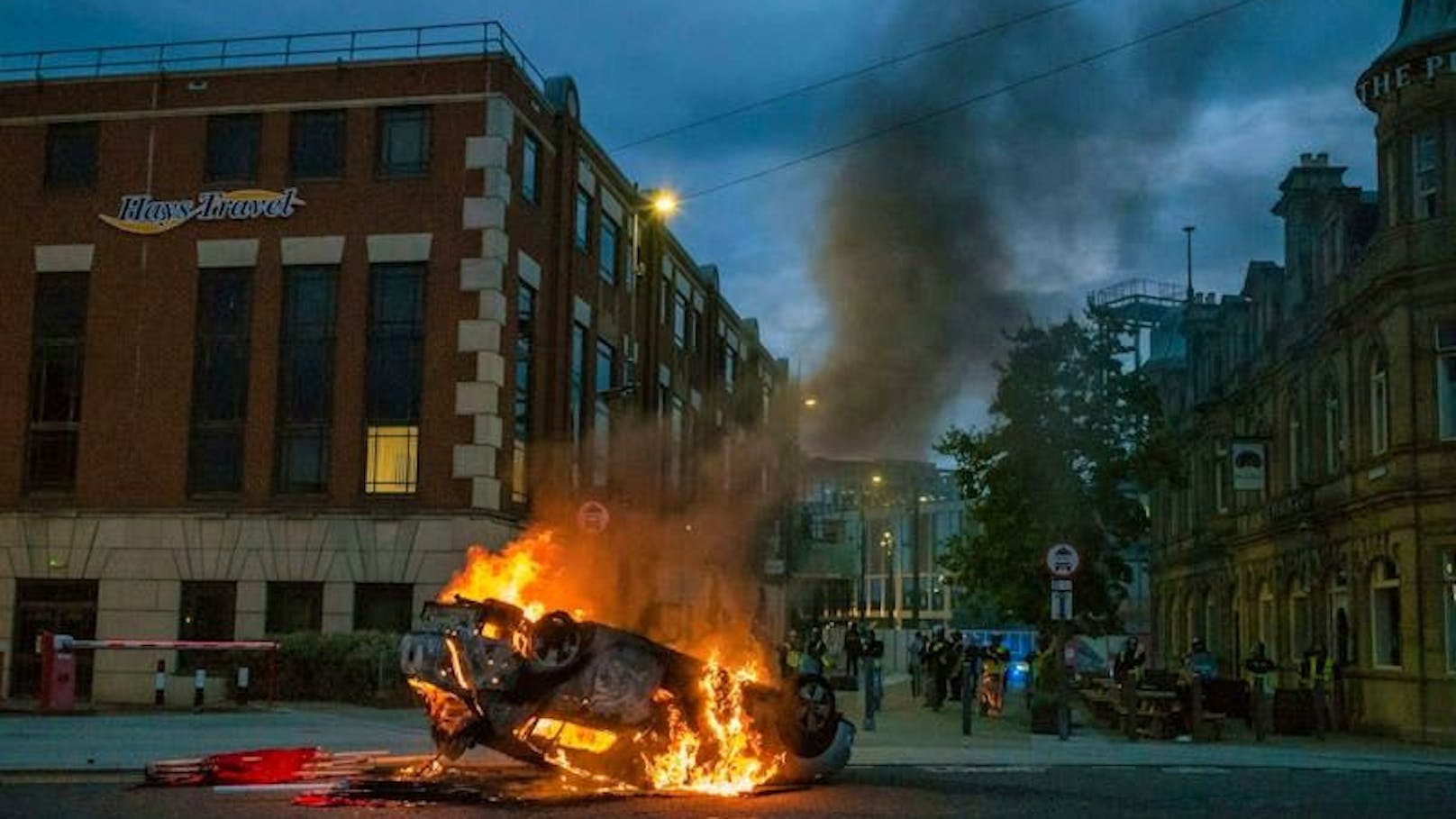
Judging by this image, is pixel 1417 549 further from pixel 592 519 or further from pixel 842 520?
pixel 592 519

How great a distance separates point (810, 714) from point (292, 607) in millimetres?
16952

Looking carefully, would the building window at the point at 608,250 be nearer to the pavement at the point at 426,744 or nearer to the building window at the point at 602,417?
the building window at the point at 602,417

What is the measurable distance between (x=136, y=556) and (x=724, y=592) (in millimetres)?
12034

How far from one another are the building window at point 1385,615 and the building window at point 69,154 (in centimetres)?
2644

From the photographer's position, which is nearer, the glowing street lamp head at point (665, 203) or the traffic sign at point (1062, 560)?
the traffic sign at point (1062, 560)

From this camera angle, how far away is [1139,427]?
29.2 metres

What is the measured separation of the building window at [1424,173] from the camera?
24.2 m

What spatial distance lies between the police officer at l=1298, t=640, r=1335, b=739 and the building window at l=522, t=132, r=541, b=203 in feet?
59.1

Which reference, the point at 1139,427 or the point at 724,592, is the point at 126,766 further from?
the point at 1139,427

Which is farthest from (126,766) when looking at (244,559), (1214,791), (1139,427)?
(1139,427)

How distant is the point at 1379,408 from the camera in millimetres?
25672

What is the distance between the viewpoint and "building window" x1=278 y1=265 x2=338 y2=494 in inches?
1138

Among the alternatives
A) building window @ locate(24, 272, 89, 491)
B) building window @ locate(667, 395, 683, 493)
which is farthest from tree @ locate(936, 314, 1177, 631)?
building window @ locate(24, 272, 89, 491)

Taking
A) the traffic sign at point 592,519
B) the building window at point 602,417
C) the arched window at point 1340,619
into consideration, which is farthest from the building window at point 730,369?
the traffic sign at point 592,519
